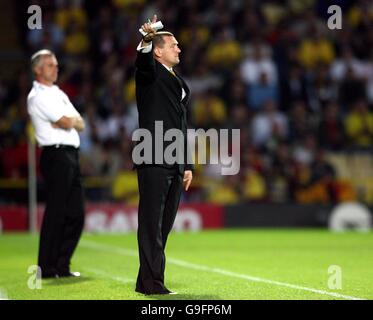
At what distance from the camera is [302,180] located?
70.1ft

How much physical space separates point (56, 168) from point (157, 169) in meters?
2.31

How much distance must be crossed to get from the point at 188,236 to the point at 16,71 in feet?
24.1

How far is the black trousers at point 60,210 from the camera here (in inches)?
434

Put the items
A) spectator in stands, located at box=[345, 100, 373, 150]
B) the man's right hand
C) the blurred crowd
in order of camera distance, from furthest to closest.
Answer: spectator in stands, located at box=[345, 100, 373, 150] < the blurred crowd < the man's right hand

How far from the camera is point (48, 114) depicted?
36.6 ft

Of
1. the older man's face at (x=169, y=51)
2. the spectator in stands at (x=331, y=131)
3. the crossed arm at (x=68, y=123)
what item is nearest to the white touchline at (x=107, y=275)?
the crossed arm at (x=68, y=123)

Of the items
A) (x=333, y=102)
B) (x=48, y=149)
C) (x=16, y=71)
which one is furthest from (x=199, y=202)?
(x=48, y=149)

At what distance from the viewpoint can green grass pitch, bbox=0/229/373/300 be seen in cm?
941

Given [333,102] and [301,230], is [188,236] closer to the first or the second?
[301,230]

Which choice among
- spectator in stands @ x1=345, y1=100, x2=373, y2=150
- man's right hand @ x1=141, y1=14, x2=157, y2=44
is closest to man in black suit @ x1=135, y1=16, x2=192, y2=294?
man's right hand @ x1=141, y1=14, x2=157, y2=44

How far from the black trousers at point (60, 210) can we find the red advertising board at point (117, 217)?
877 centimetres

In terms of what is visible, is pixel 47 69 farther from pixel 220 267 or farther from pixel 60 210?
pixel 220 267

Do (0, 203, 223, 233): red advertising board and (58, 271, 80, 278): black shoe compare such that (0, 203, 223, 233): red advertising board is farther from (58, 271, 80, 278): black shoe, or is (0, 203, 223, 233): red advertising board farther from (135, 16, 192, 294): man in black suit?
(135, 16, 192, 294): man in black suit

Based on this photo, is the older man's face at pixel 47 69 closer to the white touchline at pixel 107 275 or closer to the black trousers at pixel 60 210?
the black trousers at pixel 60 210
